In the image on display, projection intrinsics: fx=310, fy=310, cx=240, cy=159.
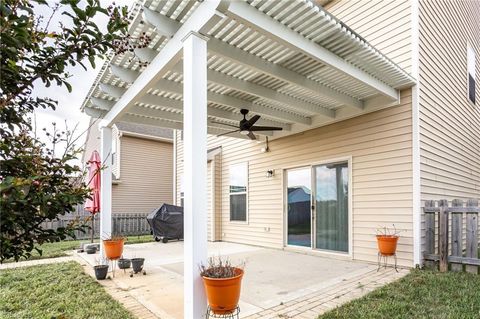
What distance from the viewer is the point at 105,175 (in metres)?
6.25

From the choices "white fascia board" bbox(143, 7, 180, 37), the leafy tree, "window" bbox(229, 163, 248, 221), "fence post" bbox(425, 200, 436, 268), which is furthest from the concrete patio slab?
"white fascia board" bbox(143, 7, 180, 37)

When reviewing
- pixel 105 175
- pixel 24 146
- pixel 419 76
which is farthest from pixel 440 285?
pixel 105 175

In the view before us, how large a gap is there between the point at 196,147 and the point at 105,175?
3.88 meters

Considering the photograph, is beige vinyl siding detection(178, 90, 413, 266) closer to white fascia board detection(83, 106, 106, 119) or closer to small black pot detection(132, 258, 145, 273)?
small black pot detection(132, 258, 145, 273)

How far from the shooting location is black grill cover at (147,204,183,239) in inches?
399

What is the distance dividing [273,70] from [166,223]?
23.3ft

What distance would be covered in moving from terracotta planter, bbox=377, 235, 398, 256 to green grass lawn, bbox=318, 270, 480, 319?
57 centimetres

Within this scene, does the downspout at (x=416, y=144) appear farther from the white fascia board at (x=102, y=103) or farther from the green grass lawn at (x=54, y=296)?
the white fascia board at (x=102, y=103)

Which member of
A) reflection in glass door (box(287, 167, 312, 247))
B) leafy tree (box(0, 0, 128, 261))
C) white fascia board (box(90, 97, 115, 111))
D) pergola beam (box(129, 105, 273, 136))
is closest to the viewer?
leafy tree (box(0, 0, 128, 261))

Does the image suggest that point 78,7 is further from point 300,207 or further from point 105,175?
point 300,207

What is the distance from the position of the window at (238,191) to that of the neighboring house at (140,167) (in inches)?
256

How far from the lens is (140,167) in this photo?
603 inches

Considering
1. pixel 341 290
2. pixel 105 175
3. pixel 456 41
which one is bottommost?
pixel 341 290

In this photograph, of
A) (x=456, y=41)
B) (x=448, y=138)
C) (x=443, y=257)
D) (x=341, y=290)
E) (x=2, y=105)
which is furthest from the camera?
(x=456, y=41)
